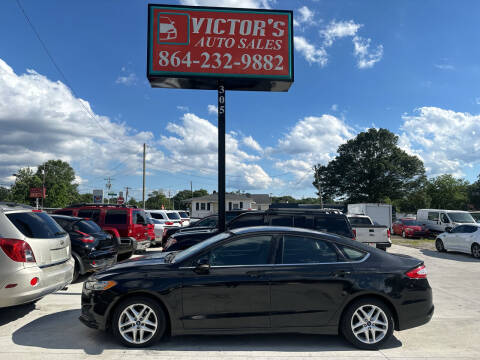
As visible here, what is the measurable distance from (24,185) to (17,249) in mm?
93780

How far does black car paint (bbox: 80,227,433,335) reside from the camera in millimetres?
4129

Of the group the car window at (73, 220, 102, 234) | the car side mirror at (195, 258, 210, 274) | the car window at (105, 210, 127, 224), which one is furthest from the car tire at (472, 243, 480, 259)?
the car window at (73, 220, 102, 234)

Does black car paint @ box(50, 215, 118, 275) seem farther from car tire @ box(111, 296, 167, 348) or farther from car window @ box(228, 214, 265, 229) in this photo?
car tire @ box(111, 296, 167, 348)

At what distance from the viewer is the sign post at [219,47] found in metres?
10.0

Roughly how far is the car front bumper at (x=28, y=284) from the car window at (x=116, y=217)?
582 centimetres

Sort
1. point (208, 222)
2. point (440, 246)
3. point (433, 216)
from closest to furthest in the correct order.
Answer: point (208, 222) < point (440, 246) < point (433, 216)

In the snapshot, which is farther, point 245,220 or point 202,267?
point 245,220

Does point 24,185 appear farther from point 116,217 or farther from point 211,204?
point 116,217

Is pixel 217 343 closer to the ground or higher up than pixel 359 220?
closer to the ground

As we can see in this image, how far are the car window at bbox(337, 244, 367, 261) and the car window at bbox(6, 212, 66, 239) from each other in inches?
174

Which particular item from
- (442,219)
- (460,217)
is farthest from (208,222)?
(442,219)

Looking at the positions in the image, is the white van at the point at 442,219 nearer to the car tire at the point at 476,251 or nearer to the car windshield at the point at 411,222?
the car windshield at the point at 411,222

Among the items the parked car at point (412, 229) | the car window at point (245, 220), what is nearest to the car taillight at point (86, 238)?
the car window at point (245, 220)

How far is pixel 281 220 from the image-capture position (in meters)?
8.08
